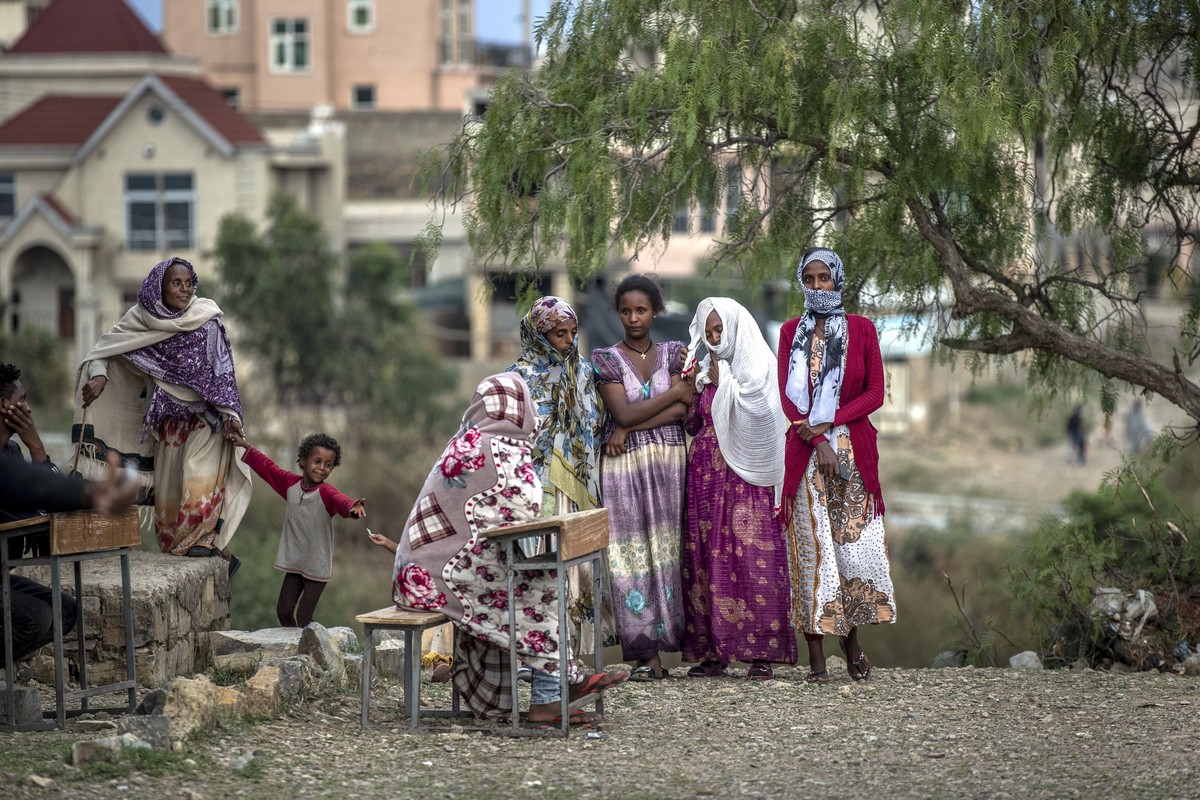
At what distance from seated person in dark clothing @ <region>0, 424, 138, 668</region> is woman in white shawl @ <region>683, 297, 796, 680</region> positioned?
2.89 meters

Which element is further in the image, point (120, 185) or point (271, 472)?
point (120, 185)

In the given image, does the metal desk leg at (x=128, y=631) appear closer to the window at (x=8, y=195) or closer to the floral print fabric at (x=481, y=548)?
the floral print fabric at (x=481, y=548)

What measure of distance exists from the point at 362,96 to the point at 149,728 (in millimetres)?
38797

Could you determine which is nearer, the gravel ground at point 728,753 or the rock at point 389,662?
the gravel ground at point 728,753

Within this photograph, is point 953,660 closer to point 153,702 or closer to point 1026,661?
point 1026,661

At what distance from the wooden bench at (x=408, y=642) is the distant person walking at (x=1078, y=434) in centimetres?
2640

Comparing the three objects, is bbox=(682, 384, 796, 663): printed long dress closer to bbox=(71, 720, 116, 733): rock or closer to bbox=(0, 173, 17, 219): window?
bbox=(71, 720, 116, 733): rock

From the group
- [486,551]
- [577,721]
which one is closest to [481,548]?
[486,551]

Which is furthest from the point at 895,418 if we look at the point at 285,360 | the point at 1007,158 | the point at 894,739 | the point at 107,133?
the point at 894,739

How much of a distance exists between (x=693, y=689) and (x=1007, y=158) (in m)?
3.58

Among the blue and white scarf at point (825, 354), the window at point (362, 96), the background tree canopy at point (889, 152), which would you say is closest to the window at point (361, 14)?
the window at point (362, 96)

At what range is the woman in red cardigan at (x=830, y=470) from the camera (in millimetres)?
7492

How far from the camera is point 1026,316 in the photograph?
901 cm

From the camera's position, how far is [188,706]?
6.36 meters
